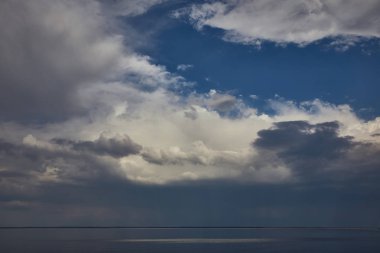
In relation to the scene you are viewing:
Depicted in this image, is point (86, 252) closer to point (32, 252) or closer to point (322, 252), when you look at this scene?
point (32, 252)

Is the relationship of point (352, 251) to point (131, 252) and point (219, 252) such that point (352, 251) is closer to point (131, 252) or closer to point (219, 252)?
point (219, 252)

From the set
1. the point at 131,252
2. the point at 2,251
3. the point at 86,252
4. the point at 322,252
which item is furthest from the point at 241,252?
the point at 2,251

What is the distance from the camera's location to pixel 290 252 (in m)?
136

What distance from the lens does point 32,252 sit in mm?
126312

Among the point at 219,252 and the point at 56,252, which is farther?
the point at 219,252

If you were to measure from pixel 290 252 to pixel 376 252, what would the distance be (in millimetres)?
25616

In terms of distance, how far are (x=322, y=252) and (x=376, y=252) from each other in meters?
16.2

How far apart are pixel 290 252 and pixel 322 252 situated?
409 inches

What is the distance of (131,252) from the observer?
134 m

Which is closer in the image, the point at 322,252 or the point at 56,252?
the point at 56,252

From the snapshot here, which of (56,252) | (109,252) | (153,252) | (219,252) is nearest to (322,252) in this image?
(219,252)

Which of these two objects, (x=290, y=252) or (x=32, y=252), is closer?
(x=32, y=252)

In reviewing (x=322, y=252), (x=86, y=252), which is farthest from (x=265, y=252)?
(x=86, y=252)

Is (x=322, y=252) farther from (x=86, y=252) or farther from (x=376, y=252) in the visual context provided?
(x=86, y=252)
